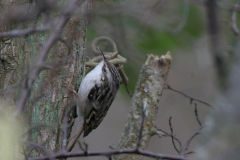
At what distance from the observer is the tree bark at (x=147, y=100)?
326cm

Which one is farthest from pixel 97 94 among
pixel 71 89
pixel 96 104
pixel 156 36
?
pixel 156 36

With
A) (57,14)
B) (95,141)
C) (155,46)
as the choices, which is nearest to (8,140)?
(57,14)

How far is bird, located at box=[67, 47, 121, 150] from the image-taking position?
3.67 metres

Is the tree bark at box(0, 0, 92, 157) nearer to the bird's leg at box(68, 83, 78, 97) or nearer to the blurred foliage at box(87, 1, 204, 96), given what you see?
the bird's leg at box(68, 83, 78, 97)

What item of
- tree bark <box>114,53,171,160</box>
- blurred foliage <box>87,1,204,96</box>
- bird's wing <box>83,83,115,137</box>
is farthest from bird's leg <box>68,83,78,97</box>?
blurred foliage <box>87,1,204,96</box>

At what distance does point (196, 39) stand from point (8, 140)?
346 cm

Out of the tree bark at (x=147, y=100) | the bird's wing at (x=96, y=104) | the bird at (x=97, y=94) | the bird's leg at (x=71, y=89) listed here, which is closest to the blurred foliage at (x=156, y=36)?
the bird at (x=97, y=94)

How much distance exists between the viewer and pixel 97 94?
153 inches

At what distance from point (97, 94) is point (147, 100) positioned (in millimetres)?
750

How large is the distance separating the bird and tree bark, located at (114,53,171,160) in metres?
0.55

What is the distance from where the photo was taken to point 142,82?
3449 mm

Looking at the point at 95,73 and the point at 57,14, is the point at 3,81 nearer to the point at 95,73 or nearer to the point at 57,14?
the point at 57,14

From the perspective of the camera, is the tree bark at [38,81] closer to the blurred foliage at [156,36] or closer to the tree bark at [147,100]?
the tree bark at [147,100]

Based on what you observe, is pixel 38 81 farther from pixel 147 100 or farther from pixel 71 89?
pixel 147 100
